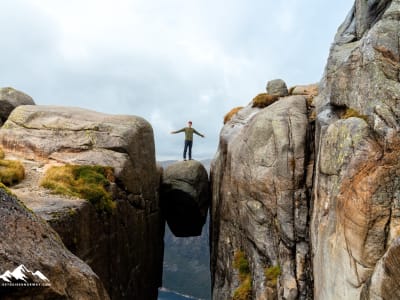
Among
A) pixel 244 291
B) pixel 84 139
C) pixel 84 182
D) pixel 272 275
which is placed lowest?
pixel 244 291

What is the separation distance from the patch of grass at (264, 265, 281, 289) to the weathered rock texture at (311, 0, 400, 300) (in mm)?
3408

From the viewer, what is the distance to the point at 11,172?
20000 millimetres

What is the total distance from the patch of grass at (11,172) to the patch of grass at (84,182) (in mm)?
1365

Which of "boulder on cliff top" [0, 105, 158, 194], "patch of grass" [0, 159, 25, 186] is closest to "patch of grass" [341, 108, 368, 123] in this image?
"boulder on cliff top" [0, 105, 158, 194]

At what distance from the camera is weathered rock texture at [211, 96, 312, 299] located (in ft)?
66.8

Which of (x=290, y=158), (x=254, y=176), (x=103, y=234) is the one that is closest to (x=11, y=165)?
(x=103, y=234)

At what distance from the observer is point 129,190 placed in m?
24.6

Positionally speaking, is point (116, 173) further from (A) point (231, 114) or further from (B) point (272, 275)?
(A) point (231, 114)

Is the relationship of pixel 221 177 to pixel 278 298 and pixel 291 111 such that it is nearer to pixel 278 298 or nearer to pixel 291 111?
pixel 291 111

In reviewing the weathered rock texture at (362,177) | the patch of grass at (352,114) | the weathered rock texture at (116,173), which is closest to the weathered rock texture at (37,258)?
the weathered rock texture at (362,177)

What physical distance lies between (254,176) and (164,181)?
42.7 feet

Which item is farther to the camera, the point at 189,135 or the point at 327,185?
the point at 189,135

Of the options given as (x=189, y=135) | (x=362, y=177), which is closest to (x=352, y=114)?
(x=362, y=177)

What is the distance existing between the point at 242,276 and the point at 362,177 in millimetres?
12992
